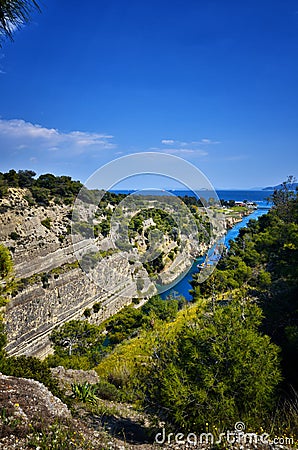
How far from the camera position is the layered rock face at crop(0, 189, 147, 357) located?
59.4 feet

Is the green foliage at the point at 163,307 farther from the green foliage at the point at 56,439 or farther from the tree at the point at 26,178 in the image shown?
the tree at the point at 26,178

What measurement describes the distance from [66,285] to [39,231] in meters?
7.98

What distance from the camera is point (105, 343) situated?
70.4 ft

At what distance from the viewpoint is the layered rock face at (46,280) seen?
59.4 feet

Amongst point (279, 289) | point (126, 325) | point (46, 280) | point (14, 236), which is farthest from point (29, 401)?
point (14, 236)

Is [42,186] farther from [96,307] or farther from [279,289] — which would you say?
[279,289]

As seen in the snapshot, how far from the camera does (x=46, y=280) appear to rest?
2216 cm

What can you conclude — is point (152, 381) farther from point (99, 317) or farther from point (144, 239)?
point (99, 317)

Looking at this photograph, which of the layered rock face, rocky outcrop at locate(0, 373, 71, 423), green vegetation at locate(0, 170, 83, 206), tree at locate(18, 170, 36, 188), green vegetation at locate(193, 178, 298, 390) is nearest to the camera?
rocky outcrop at locate(0, 373, 71, 423)

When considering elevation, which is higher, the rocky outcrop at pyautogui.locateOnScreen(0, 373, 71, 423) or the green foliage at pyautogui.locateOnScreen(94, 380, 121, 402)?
the rocky outcrop at pyautogui.locateOnScreen(0, 373, 71, 423)

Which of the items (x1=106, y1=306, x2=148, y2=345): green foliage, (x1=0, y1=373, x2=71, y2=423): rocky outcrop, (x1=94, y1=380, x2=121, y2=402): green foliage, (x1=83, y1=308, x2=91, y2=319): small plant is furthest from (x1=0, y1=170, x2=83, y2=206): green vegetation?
(x1=0, y1=373, x2=71, y2=423): rocky outcrop

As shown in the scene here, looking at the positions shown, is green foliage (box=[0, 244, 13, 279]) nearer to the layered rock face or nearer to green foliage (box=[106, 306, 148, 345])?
the layered rock face

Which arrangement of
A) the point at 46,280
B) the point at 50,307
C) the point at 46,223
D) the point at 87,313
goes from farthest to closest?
the point at 46,223 < the point at 87,313 < the point at 46,280 < the point at 50,307

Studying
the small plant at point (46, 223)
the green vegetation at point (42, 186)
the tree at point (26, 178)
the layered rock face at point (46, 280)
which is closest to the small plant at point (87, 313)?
the layered rock face at point (46, 280)
